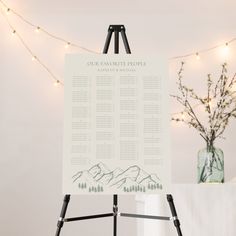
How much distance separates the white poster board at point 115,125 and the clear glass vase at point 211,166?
470mm

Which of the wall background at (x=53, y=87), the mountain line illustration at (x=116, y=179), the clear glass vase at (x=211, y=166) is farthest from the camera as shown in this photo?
the wall background at (x=53, y=87)

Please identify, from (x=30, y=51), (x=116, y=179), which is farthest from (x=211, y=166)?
(x=30, y=51)

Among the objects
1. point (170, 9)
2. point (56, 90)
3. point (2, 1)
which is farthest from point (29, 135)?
point (170, 9)

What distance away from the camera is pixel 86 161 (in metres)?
1.65

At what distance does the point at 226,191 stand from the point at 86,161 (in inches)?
21.7

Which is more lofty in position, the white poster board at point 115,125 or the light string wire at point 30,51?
the light string wire at point 30,51

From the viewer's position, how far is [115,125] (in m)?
1.67

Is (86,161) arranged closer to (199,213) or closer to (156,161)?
(156,161)

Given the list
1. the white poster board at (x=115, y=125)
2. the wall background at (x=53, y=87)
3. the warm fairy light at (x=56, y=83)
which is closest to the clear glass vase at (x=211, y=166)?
A: the white poster board at (x=115, y=125)

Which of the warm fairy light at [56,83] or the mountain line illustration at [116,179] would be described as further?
the warm fairy light at [56,83]

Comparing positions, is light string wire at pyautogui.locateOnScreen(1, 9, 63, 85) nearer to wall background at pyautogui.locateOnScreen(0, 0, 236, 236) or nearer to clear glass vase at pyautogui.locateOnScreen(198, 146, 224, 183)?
wall background at pyautogui.locateOnScreen(0, 0, 236, 236)

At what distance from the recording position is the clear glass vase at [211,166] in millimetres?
2062

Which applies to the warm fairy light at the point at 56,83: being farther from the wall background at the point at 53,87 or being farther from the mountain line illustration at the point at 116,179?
the mountain line illustration at the point at 116,179

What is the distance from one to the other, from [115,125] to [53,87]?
1.14 metres
